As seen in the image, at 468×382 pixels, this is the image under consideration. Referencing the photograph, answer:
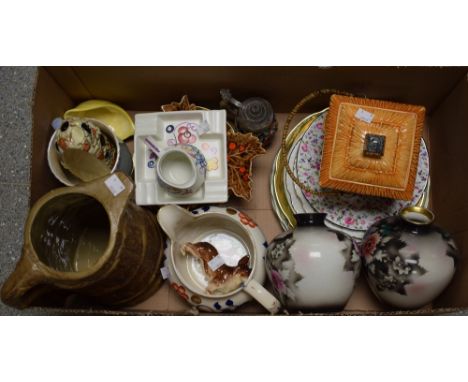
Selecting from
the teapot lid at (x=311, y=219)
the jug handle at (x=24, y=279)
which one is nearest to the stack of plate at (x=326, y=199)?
the teapot lid at (x=311, y=219)

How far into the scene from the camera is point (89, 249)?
0.92m

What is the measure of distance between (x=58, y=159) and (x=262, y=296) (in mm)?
495

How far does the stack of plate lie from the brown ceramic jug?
0.94 feet

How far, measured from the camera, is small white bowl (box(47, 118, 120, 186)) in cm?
90

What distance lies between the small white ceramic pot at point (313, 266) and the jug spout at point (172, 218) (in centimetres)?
19

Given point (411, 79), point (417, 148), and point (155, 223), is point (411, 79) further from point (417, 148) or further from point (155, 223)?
point (155, 223)

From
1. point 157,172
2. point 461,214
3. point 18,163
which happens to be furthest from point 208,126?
point 461,214

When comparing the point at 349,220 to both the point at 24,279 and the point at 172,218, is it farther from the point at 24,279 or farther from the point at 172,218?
the point at 24,279

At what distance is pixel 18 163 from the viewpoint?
93 centimetres

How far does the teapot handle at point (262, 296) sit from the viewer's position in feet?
2.62

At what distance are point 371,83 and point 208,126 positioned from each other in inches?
13.6

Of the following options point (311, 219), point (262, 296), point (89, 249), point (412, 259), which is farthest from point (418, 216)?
point (89, 249)

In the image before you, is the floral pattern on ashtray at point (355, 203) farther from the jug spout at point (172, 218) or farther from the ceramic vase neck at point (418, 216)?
the jug spout at point (172, 218)

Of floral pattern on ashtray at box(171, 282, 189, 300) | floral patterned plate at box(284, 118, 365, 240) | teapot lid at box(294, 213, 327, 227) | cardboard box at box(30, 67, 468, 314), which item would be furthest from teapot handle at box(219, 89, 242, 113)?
floral pattern on ashtray at box(171, 282, 189, 300)
